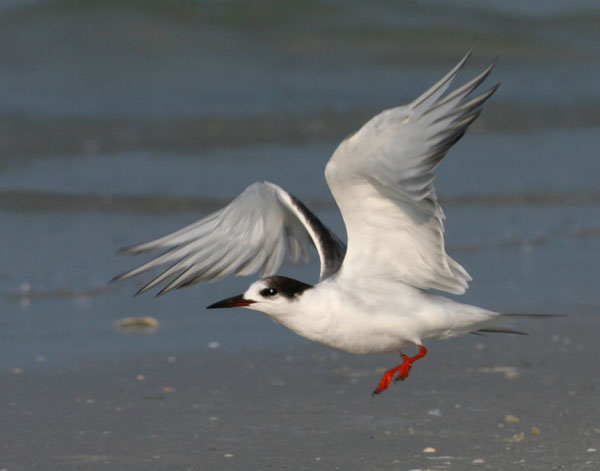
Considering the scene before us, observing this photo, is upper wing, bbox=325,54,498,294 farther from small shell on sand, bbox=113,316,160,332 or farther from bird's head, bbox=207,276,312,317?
small shell on sand, bbox=113,316,160,332

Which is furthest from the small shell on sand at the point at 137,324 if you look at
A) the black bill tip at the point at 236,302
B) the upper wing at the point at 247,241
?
the black bill tip at the point at 236,302

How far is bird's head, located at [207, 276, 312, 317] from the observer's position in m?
5.20

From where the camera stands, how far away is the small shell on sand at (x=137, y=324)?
24.0 feet

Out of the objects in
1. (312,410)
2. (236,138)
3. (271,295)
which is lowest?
(312,410)

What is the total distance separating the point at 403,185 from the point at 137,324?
2984 mm

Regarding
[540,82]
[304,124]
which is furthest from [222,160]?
[540,82]

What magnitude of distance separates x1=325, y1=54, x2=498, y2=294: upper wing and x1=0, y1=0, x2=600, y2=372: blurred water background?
170cm

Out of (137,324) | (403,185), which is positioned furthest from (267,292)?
(137,324)

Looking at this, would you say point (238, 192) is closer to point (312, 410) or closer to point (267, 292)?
point (312, 410)

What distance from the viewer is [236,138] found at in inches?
526

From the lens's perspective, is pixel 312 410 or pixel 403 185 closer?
pixel 403 185

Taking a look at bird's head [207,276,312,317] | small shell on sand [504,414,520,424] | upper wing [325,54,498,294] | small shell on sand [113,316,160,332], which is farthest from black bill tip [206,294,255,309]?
small shell on sand [113,316,160,332]

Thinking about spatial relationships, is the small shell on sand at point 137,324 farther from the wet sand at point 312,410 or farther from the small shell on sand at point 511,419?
the small shell on sand at point 511,419

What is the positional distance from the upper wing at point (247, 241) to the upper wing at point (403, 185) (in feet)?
1.27
